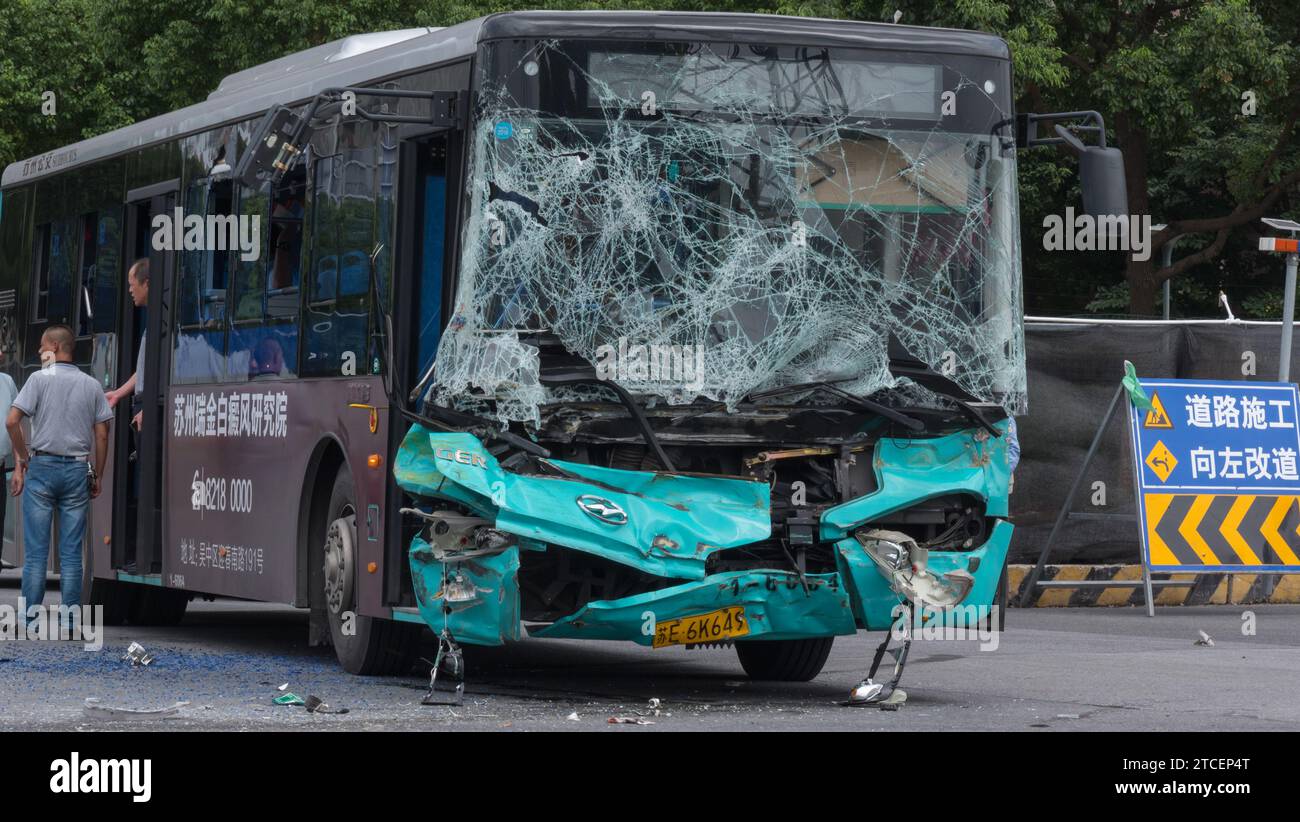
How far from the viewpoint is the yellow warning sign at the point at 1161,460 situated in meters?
17.3

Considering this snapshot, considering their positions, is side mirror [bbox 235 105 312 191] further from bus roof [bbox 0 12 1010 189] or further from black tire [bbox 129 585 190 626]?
black tire [bbox 129 585 190 626]

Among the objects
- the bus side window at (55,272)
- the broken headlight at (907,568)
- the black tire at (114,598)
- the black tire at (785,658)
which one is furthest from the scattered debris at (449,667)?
the bus side window at (55,272)

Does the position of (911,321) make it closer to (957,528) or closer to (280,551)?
(957,528)

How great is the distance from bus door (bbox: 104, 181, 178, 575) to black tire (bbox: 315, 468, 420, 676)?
3097 millimetres

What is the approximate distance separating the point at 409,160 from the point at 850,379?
2.45 m

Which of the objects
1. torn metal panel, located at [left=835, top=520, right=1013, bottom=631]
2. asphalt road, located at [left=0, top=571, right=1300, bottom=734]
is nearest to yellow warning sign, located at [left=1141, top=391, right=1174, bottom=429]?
asphalt road, located at [left=0, top=571, right=1300, bottom=734]

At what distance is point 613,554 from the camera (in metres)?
9.68

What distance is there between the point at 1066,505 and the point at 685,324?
26.9 feet

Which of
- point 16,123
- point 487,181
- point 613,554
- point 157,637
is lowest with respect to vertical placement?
point 157,637

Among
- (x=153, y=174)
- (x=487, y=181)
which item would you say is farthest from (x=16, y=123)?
(x=487, y=181)

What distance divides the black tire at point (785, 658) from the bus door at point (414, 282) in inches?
85.7

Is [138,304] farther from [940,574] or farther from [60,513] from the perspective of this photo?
[940,574]

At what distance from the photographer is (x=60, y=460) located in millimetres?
13961

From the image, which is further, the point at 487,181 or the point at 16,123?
the point at 16,123
